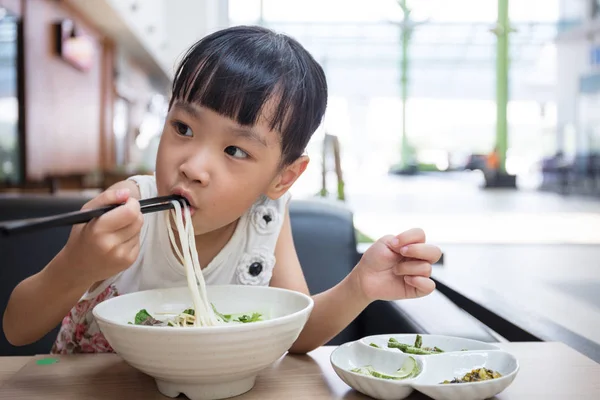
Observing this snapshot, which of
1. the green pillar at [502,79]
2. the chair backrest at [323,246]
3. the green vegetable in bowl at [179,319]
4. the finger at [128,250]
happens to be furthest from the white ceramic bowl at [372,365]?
the green pillar at [502,79]

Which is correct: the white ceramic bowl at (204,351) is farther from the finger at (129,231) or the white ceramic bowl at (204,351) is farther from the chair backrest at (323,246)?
the chair backrest at (323,246)

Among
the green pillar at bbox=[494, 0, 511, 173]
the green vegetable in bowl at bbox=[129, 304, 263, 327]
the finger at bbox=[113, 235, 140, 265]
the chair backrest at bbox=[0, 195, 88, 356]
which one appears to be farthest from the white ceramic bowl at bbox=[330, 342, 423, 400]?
the green pillar at bbox=[494, 0, 511, 173]

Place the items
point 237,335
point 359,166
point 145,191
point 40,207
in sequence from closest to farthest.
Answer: point 237,335 < point 145,191 < point 40,207 < point 359,166

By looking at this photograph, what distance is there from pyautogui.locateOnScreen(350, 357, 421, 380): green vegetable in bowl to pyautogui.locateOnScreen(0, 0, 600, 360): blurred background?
403 millimetres

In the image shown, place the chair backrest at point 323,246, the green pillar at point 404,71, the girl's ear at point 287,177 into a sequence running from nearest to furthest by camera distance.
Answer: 1. the girl's ear at point 287,177
2. the chair backrest at point 323,246
3. the green pillar at point 404,71

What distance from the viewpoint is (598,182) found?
11773mm

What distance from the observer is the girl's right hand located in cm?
64

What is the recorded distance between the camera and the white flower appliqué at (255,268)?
3.74 feet

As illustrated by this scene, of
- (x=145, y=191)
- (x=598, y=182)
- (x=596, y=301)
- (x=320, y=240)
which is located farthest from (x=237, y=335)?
(x=598, y=182)

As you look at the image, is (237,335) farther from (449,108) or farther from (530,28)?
(449,108)

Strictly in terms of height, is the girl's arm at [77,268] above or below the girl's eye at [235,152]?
below

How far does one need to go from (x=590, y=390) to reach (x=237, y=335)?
0.40 meters

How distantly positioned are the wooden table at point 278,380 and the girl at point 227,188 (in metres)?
0.10

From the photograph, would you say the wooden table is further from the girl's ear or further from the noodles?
the girl's ear
